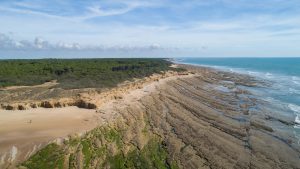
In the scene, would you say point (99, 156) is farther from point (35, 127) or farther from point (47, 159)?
point (35, 127)

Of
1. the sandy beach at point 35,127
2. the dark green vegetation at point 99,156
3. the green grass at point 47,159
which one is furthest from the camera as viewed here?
the sandy beach at point 35,127

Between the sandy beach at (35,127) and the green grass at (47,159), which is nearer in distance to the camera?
the green grass at (47,159)

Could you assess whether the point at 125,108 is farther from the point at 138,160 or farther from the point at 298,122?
the point at 298,122

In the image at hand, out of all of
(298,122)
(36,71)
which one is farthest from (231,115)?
(36,71)

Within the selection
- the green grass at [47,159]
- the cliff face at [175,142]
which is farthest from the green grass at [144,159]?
the green grass at [47,159]

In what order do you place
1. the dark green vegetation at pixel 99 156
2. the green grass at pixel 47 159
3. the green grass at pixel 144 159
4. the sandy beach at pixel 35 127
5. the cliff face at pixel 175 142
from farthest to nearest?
the sandy beach at pixel 35 127, the cliff face at pixel 175 142, the green grass at pixel 144 159, the dark green vegetation at pixel 99 156, the green grass at pixel 47 159

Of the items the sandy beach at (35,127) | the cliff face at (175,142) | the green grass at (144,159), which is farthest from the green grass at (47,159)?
the green grass at (144,159)

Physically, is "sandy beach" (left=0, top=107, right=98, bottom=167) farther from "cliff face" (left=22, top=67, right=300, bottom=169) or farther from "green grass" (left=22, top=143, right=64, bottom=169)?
"cliff face" (left=22, top=67, right=300, bottom=169)

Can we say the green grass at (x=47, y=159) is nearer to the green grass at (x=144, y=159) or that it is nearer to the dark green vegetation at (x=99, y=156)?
the dark green vegetation at (x=99, y=156)
